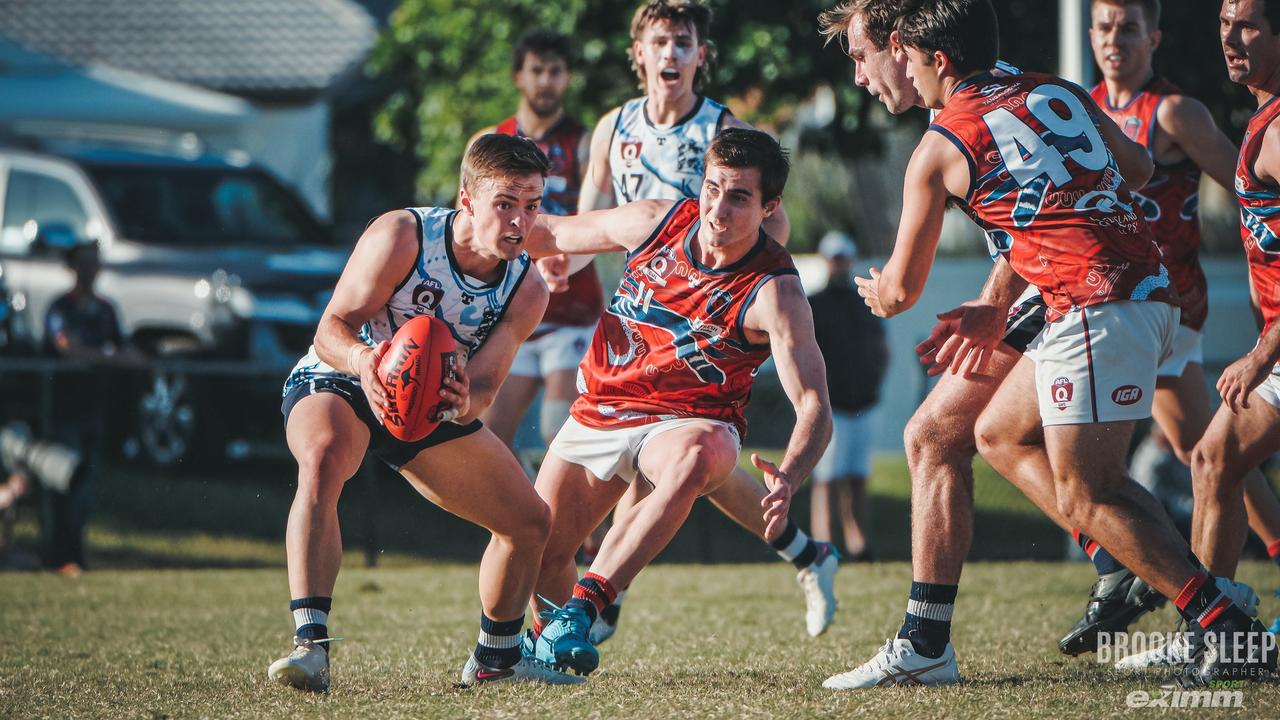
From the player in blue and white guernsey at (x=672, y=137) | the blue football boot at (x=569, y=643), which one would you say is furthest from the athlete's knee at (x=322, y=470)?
the player in blue and white guernsey at (x=672, y=137)

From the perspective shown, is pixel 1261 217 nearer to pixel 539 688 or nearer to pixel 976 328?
pixel 976 328

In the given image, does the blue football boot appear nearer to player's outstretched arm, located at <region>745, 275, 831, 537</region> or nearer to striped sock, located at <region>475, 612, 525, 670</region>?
striped sock, located at <region>475, 612, 525, 670</region>

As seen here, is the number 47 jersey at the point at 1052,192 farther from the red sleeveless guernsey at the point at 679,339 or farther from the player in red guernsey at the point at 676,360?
the red sleeveless guernsey at the point at 679,339

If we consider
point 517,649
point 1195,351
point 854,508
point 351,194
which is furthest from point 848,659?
point 351,194

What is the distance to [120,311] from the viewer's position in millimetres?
10953

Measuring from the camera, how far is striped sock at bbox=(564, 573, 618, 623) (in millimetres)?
4422

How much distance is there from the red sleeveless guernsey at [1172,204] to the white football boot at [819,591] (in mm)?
1753

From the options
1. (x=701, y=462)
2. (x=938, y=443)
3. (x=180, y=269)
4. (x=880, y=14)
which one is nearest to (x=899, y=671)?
(x=938, y=443)

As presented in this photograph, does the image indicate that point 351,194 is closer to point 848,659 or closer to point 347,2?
point 347,2

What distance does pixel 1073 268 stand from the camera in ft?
13.9

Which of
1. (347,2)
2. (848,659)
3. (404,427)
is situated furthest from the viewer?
(347,2)

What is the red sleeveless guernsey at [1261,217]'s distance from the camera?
4.61 meters

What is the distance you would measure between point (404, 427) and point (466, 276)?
25.9 inches

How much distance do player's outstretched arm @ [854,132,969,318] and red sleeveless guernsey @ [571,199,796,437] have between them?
61cm
